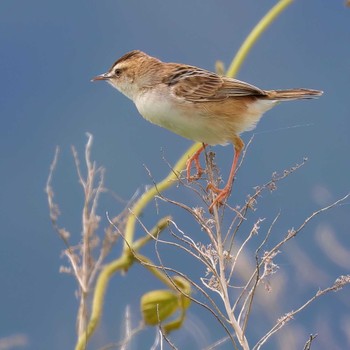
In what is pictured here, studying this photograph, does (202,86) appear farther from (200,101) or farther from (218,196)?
(218,196)

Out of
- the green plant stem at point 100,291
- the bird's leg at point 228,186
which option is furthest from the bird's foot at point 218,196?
the green plant stem at point 100,291

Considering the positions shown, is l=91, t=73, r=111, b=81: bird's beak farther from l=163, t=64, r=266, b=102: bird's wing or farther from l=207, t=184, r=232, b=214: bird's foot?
l=207, t=184, r=232, b=214: bird's foot

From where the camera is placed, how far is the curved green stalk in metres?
2.88

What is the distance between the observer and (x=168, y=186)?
9.91ft

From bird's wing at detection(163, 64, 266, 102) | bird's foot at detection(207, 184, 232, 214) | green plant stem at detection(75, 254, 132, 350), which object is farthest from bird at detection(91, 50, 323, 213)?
green plant stem at detection(75, 254, 132, 350)

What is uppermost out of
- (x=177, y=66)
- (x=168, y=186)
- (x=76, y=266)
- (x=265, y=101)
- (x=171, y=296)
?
(x=177, y=66)

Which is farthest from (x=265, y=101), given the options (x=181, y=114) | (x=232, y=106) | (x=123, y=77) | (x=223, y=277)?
(x=223, y=277)

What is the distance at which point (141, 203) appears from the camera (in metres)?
3.11

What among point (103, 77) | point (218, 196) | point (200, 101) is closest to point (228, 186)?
point (218, 196)

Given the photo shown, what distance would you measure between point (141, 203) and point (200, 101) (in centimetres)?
63

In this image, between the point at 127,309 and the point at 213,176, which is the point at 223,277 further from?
the point at 127,309

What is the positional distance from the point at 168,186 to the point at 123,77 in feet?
1.52

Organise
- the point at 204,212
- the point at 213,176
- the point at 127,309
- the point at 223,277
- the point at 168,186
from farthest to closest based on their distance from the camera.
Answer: the point at 168,186
the point at 127,309
the point at 213,176
the point at 204,212
the point at 223,277

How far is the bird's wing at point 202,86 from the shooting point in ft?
8.70
